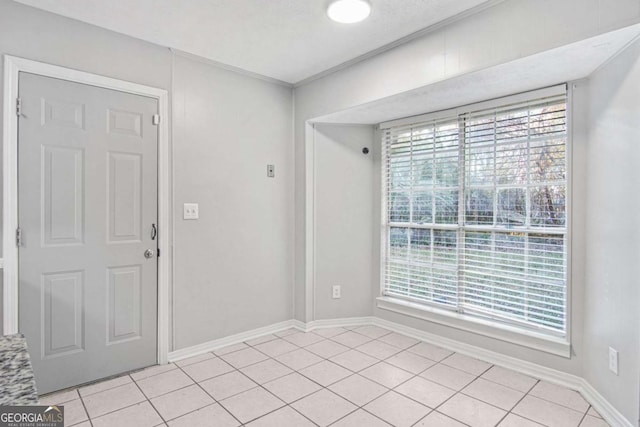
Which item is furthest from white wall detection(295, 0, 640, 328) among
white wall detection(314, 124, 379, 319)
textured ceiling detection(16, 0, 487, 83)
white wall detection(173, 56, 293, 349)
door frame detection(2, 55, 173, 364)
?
door frame detection(2, 55, 173, 364)

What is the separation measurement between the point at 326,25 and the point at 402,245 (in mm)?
2070

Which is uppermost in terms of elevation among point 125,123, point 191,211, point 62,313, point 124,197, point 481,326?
point 125,123

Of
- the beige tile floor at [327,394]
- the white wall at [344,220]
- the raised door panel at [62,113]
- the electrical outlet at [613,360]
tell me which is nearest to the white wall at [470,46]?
the white wall at [344,220]

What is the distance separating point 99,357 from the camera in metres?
2.43

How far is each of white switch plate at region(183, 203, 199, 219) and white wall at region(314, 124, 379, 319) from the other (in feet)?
3.81

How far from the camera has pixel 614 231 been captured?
198 centimetres

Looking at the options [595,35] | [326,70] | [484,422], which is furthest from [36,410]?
[326,70]

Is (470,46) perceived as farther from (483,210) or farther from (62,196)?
(62,196)

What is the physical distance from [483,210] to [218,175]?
7.37 feet

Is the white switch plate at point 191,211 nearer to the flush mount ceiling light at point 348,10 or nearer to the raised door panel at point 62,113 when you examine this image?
the raised door panel at point 62,113

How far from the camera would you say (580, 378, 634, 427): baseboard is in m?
1.89

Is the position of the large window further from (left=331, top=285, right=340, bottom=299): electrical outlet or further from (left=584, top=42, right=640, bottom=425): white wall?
(left=331, top=285, right=340, bottom=299): electrical outlet

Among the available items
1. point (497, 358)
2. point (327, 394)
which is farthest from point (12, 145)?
point (497, 358)

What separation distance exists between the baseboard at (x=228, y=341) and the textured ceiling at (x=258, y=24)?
240 cm
